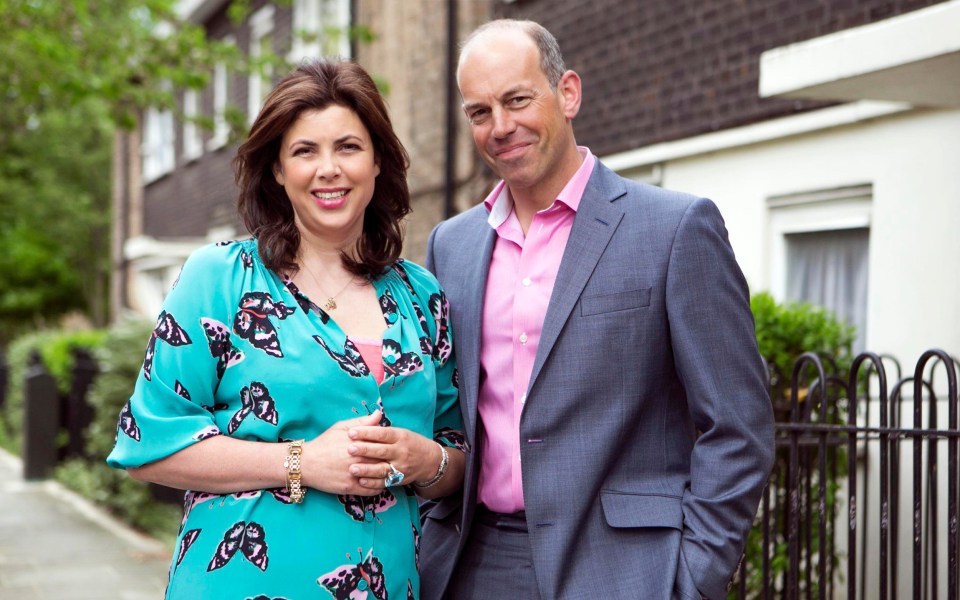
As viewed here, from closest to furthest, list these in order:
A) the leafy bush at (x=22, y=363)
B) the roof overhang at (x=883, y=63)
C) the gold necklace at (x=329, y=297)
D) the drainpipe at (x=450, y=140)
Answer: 1. the gold necklace at (x=329, y=297)
2. the roof overhang at (x=883, y=63)
3. the drainpipe at (x=450, y=140)
4. the leafy bush at (x=22, y=363)

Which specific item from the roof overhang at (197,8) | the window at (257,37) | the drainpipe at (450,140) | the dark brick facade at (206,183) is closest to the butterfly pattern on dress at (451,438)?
the drainpipe at (450,140)

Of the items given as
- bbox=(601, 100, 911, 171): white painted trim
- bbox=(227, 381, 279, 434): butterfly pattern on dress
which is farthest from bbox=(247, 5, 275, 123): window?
bbox=(227, 381, 279, 434): butterfly pattern on dress

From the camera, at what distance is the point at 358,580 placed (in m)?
2.55

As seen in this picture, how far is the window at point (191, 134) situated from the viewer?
689 inches

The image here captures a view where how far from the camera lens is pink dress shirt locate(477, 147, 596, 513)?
2695mm

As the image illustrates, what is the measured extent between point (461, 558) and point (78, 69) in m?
8.23

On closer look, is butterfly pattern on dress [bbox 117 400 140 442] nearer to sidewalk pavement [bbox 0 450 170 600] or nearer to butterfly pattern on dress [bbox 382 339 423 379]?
butterfly pattern on dress [bbox 382 339 423 379]

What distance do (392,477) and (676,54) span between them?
18.2 ft

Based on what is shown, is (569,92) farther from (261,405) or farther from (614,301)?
(261,405)

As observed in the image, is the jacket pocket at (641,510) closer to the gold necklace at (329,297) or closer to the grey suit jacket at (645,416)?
the grey suit jacket at (645,416)

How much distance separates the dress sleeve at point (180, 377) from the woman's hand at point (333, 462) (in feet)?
0.71

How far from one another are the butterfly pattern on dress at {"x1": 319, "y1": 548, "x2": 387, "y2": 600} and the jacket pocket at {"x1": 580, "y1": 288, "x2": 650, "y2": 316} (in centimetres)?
75

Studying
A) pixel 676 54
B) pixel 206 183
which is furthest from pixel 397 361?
pixel 206 183

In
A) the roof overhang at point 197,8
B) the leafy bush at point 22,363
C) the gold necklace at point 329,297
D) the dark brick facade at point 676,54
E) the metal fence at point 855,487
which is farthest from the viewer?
the roof overhang at point 197,8
